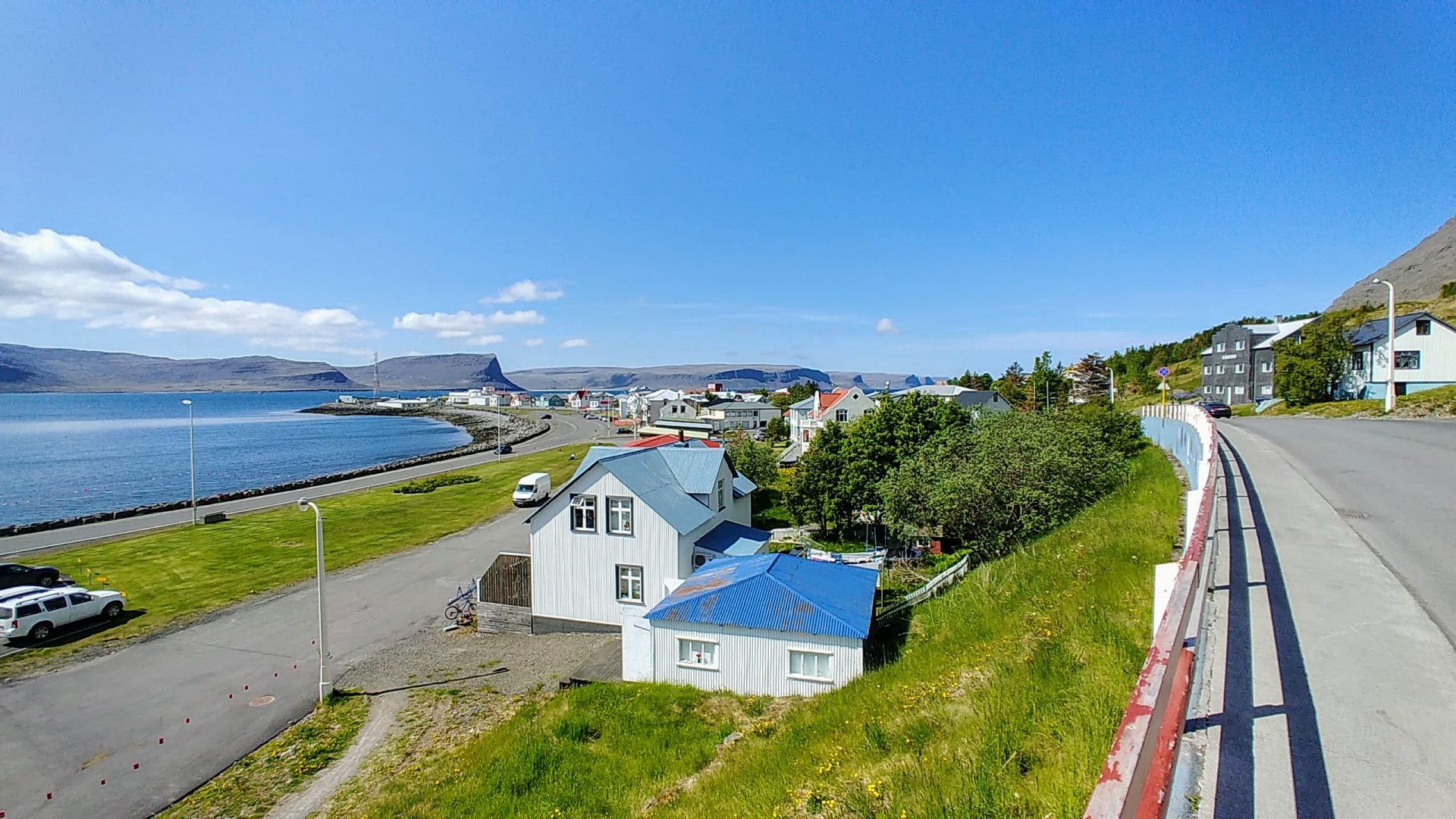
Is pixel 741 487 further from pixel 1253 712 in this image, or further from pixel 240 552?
pixel 240 552

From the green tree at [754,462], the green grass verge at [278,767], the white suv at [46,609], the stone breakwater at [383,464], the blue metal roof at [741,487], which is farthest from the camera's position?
the green tree at [754,462]

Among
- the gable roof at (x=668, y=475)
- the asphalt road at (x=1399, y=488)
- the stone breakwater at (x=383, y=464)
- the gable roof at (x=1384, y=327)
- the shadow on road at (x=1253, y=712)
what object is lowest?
the stone breakwater at (x=383, y=464)

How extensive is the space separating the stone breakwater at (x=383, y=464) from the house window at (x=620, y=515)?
130ft

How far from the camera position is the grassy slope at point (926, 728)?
5461mm

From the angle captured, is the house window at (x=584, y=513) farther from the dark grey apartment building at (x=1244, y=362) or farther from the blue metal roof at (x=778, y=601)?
the dark grey apartment building at (x=1244, y=362)

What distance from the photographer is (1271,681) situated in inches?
172

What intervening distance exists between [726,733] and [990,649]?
618 centimetres

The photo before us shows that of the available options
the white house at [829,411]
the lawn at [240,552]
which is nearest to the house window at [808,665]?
the lawn at [240,552]

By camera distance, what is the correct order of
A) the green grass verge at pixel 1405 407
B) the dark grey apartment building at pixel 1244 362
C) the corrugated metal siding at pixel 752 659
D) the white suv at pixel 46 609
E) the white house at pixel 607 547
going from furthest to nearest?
1. the dark grey apartment building at pixel 1244 362
2. the green grass verge at pixel 1405 407
3. the white house at pixel 607 547
4. the white suv at pixel 46 609
5. the corrugated metal siding at pixel 752 659

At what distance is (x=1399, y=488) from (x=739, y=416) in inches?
3226

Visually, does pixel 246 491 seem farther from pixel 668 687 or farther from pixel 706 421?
pixel 706 421

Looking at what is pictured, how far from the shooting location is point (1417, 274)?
11581 cm

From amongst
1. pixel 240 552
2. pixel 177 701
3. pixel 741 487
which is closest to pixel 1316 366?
pixel 741 487

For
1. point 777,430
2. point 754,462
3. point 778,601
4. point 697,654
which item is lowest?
point 697,654
